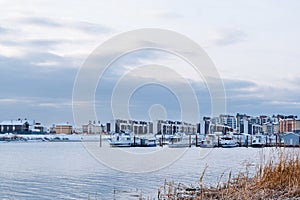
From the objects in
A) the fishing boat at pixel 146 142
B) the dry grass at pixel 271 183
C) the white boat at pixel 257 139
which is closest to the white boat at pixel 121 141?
the fishing boat at pixel 146 142

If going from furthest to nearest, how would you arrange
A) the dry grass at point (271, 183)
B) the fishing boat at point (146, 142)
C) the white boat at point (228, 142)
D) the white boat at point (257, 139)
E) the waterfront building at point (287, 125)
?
the white boat at point (257, 139)
the white boat at point (228, 142)
the fishing boat at point (146, 142)
the waterfront building at point (287, 125)
the dry grass at point (271, 183)

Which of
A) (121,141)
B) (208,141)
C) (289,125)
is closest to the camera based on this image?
(289,125)

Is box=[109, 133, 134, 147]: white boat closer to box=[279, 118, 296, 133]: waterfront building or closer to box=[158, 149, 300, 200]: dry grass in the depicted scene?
box=[279, 118, 296, 133]: waterfront building

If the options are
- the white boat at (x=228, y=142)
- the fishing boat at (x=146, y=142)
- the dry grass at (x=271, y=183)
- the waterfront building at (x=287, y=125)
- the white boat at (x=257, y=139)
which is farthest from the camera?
the white boat at (x=257, y=139)

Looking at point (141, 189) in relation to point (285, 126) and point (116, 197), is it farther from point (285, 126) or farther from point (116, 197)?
point (285, 126)

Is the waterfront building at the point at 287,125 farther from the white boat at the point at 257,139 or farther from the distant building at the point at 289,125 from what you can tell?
the white boat at the point at 257,139

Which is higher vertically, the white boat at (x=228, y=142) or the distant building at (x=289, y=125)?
the distant building at (x=289, y=125)

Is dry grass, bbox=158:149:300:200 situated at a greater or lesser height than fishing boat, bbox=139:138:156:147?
greater

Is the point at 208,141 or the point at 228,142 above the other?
the point at 208,141

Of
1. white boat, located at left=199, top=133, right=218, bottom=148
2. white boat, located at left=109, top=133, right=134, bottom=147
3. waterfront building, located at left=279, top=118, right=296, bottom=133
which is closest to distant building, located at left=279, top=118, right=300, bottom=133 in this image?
waterfront building, located at left=279, top=118, right=296, bottom=133

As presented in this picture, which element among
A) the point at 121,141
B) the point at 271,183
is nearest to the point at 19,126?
the point at 121,141

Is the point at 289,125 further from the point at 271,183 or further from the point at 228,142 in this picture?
the point at 271,183

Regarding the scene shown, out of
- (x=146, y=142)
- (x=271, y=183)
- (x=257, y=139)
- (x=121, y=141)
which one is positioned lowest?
(x=146, y=142)

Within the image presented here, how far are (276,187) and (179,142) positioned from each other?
78.6 metres
